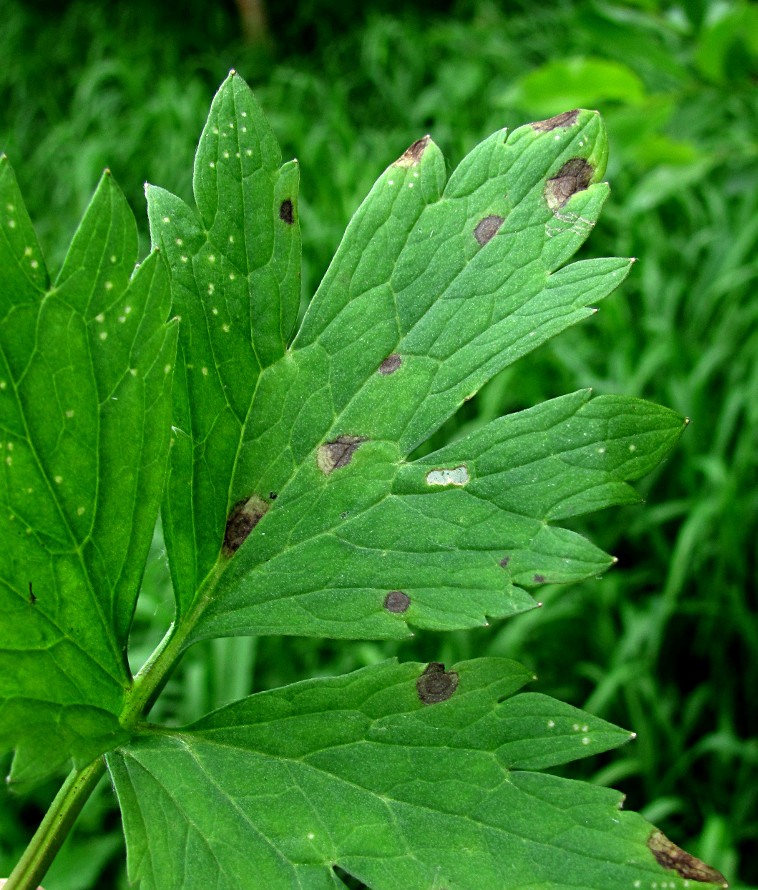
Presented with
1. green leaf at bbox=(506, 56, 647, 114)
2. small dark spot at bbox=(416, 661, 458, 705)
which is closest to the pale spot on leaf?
small dark spot at bbox=(416, 661, 458, 705)

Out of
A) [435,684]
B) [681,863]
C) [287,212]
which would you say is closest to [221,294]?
[287,212]

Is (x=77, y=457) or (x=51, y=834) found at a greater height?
(x=77, y=457)

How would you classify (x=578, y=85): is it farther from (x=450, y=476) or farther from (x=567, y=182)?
(x=450, y=476)

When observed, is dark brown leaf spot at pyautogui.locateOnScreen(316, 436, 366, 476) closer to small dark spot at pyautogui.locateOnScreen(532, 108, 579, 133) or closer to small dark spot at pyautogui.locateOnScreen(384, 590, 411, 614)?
small dark spot at pyautogui.locateOnScreen(384, 590, 411, 614)

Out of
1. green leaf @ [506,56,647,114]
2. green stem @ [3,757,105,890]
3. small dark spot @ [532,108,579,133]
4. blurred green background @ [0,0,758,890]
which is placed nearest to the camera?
green stem @ [3,757,105,890]

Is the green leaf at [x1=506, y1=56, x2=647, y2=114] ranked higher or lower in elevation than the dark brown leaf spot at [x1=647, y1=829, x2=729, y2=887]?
higher

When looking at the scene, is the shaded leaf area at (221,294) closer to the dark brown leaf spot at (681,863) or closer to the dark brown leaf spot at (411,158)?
the dark brown leaf spot at (411,158)
